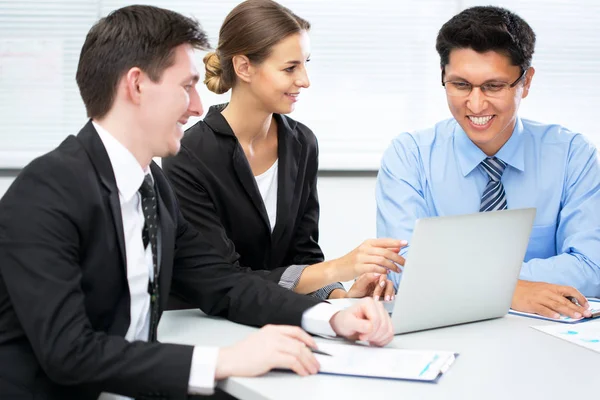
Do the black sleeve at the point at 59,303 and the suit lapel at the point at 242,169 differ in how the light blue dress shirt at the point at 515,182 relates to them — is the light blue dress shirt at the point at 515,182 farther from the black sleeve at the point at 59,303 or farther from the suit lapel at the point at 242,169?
the black sleeve at the point at 59,303

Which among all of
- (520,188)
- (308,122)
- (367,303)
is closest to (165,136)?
(367,303)

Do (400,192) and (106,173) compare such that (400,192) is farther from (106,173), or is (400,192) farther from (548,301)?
(106,173)

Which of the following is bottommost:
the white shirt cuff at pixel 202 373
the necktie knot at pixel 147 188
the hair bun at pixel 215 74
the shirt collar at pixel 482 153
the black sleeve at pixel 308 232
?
the black sleeve at pixel 308 232

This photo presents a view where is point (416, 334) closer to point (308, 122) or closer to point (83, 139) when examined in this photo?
point (83, 139)

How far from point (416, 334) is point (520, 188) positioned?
3.00 ft

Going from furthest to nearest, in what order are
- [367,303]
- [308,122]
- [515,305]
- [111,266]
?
[308,122]
[515,305]
[367,303]
[111,266]

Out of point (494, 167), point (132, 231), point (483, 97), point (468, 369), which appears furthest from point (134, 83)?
point (494, 167)

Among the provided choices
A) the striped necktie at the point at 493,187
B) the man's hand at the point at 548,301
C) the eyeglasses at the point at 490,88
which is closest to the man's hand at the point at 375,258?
the man's hand at the point at 548,301

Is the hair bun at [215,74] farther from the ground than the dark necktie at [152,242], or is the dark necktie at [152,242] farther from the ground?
the hair bun at [215,74]

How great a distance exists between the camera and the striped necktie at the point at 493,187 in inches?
102

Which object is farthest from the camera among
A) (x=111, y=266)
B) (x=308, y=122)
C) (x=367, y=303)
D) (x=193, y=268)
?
(x=308, y=122)

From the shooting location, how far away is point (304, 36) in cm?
271

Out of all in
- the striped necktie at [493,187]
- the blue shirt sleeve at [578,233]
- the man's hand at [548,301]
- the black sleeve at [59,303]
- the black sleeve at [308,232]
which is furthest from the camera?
the black sleeve at [308,232]

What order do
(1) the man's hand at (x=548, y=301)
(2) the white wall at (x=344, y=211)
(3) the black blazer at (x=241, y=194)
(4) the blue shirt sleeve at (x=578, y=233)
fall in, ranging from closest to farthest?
1. (1) the man's hand at (x=548, y=301)
2. (4) the blue shirt sleeve at (x=578, y=233)
3. (3) the black blazer at (x=241, y=194)
4. (2) the white wall at (x=344, y=211)
